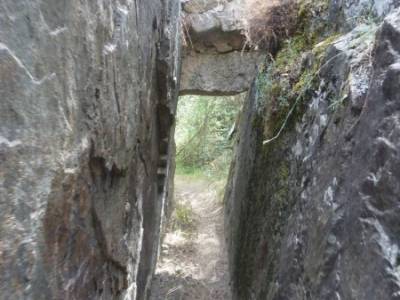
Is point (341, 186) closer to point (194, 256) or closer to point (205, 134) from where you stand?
point (194, 256)

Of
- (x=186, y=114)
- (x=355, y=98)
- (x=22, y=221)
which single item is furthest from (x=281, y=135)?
(x=186, y=114)

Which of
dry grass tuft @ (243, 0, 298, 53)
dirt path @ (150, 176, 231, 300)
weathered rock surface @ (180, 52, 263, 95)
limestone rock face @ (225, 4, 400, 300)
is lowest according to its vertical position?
dirt path @ (150, 176, 231, 300)

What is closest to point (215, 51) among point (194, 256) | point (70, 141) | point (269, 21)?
point (269, 21)

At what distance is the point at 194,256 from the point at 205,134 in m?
3.08

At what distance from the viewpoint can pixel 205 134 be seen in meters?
7.26

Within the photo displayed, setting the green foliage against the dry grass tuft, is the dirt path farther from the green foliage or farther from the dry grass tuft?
the dry grass tuft

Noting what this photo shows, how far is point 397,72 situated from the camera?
119 cm

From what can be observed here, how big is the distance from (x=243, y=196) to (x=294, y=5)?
5.89 feet

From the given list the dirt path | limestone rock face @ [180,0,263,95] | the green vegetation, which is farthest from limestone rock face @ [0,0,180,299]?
the green vegetation

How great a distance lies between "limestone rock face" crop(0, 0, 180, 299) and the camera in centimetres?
87

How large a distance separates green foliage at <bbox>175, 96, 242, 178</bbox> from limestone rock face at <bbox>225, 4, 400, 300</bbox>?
166 inches

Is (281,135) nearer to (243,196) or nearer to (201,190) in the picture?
(243,196)

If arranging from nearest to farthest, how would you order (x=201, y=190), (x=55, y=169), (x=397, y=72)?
1. (x=55, y=169)
2. (x=397, y=72)
3. (x=201, y=190)

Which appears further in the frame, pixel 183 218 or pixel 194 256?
pixel 183 218
